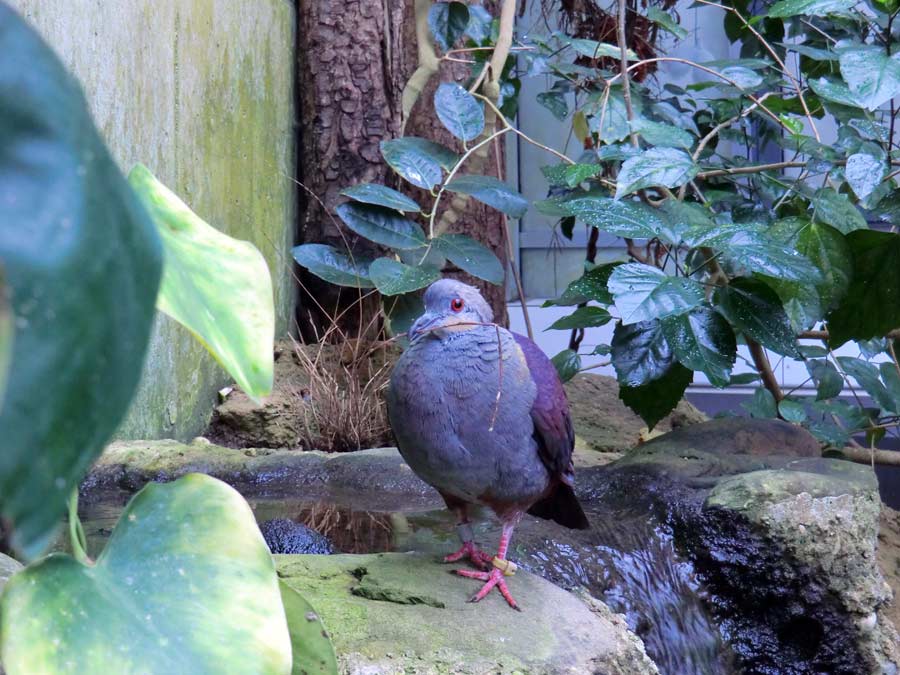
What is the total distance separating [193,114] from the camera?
3797 millimetres

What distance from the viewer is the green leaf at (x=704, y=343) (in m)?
2.59

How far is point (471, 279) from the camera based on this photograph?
14.2ft

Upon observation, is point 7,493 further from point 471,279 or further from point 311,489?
point 471,279

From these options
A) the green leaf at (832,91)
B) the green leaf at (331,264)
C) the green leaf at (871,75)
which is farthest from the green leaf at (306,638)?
the green leaf at (331,264)

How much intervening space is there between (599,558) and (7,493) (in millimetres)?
2361

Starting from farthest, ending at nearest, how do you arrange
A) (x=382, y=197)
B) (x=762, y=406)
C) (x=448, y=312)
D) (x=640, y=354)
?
1. (x=762, y=406)
2. (x=382, y=197)
3. (x=640, y=354)
4. (x=448, y=312)

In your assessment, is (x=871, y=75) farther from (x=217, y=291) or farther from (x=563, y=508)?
(x=217, y=291)

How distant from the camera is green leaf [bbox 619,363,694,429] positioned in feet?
9.48

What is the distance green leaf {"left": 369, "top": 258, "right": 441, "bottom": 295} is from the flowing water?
0.68 metres

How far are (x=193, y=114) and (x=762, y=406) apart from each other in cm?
248

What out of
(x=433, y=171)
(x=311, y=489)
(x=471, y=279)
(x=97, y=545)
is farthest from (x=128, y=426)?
(x=471, y=279)

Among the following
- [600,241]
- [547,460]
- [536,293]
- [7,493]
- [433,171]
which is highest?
[7,493]

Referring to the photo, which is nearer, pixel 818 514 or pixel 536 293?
pixel 818 514

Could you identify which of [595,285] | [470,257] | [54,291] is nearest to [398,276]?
[470,257]
